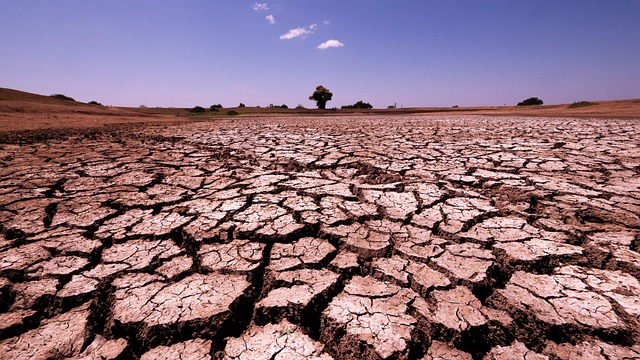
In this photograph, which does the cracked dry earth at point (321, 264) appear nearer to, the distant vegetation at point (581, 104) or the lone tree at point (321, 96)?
the distant vegetation at point (581, 104)

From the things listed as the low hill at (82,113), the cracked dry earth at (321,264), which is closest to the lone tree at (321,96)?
the low hill at (82,113)

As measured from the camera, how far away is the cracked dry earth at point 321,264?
40.1 inches

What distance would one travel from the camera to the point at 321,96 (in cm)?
3241

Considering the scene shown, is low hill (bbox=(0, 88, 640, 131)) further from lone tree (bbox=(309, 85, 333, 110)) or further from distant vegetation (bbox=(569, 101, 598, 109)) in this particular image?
lone tree (bbox=(309, 85, 333, 110))

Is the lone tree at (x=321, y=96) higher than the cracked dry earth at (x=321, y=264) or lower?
higher

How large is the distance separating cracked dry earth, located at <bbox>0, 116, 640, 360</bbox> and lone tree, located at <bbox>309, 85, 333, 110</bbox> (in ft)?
102

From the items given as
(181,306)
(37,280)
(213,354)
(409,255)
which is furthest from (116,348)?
(409,255)

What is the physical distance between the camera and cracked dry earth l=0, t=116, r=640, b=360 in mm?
1020

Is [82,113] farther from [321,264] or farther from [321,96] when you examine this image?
[321,96]

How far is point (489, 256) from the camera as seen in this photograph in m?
1.44

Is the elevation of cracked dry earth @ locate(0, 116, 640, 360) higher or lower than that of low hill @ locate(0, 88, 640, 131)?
lower

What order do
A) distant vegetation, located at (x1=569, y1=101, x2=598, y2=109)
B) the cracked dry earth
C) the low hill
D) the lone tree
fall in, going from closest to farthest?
the cracked dry earth < the low hill < distant vegetation, located at (x1=569, y1=101, x2=598, y2=109) < the lone tree

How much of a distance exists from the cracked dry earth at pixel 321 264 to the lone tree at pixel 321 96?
3098 cm

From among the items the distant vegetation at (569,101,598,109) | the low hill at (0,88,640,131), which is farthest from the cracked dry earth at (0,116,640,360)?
the distant vegetation at (569,101,598,109)
